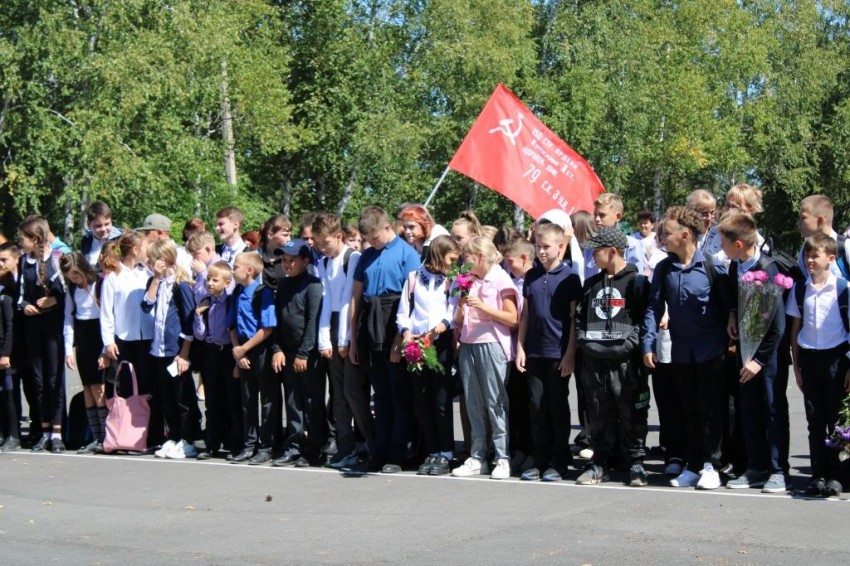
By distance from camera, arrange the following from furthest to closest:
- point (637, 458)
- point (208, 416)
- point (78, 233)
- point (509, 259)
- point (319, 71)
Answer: point (319, 71) → point (78, 233) → point (208, 416) → point (509, 259) → point (637, 458)

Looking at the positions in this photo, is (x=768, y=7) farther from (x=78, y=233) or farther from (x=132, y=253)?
(x=132, y=253)

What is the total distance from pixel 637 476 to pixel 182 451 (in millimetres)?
4276

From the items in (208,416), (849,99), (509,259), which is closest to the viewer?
(509,259)

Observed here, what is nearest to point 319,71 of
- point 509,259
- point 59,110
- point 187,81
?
point 187,81

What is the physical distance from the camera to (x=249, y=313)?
11.1m

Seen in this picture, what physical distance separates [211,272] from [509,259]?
104 inches

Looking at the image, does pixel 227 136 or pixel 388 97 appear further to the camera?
pixel 388 97

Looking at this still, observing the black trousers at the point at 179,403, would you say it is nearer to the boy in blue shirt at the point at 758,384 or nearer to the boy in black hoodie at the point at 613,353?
the boy in black hoodie at the point at 613,353

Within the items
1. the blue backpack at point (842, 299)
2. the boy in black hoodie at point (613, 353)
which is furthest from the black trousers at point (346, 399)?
the blue backpack at point (842, 299)

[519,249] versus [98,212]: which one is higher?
[98,212]

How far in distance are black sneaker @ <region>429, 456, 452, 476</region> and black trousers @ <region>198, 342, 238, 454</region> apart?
195 centimetres

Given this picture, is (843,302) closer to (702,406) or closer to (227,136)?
(702,406)

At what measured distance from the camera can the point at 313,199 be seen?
46969mm

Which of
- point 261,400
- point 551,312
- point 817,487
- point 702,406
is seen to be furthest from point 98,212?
point 817,487
